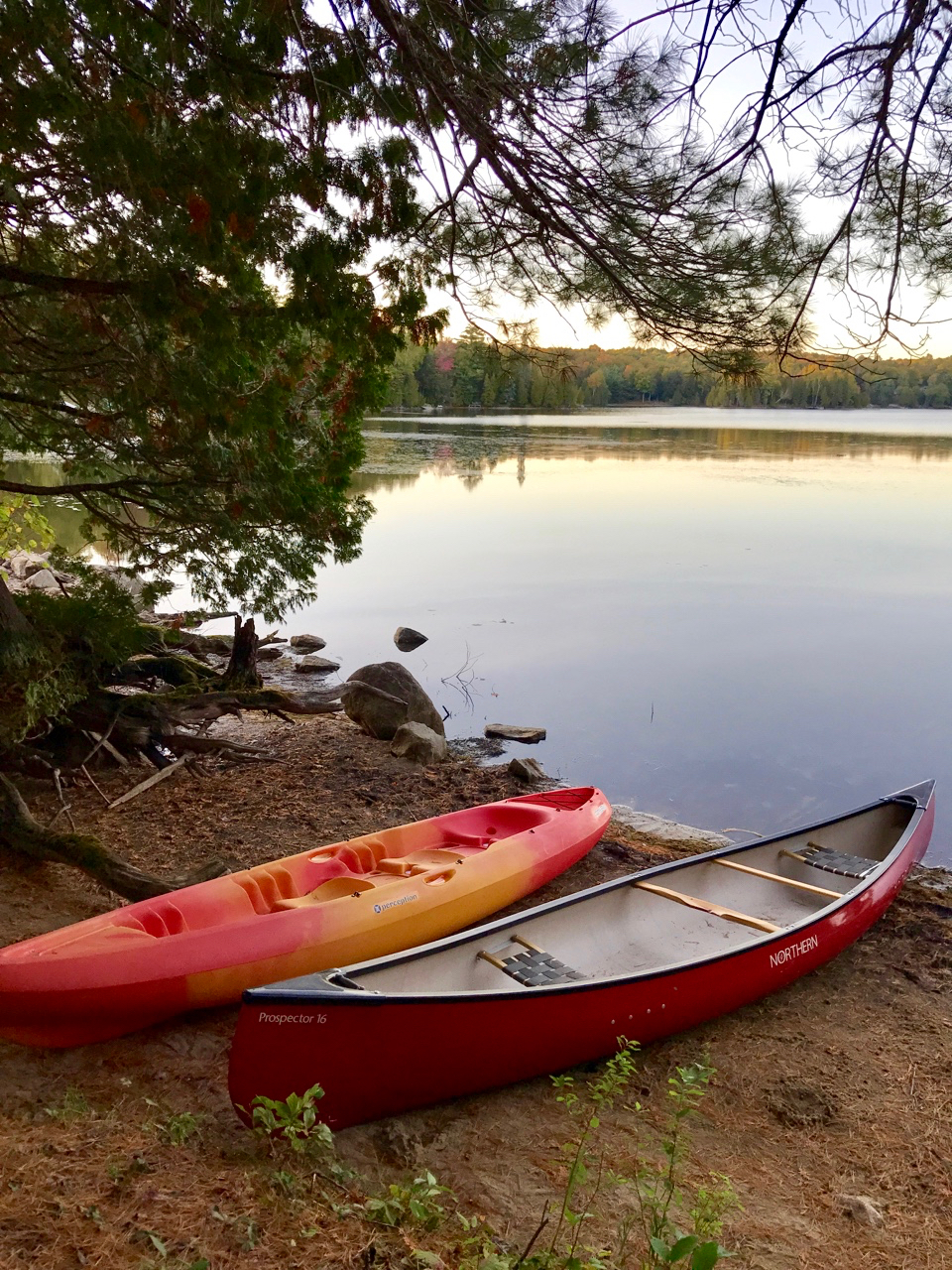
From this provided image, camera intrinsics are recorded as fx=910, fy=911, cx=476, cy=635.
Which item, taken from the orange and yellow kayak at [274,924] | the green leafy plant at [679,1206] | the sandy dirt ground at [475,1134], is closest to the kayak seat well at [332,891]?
the orange and yellow kayak at [274,924]

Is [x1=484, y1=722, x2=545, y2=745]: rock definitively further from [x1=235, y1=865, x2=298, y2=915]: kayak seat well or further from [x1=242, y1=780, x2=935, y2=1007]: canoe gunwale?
[x1=235, y1=865, x2=298, y2=915]: kayak seat well

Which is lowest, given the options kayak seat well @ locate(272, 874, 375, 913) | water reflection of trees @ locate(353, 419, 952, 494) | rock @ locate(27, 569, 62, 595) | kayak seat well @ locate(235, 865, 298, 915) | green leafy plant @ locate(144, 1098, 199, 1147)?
kayak seat well @ locate(272, 874, 375, 913)

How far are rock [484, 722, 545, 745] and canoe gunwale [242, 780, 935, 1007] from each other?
11.6ft

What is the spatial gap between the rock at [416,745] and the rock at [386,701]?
0.30 meters

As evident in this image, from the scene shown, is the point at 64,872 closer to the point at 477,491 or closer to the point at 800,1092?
the point at 800,1092

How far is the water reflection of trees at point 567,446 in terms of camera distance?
91.7 ft

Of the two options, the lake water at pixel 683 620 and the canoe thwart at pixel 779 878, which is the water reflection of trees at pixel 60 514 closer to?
the lake water at pixel 683 620

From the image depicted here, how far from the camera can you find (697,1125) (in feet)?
11.0

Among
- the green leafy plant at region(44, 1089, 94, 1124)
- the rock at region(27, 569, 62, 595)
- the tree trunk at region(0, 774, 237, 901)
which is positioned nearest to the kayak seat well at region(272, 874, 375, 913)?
the tree trunk at region(0, 774, 237, 901)

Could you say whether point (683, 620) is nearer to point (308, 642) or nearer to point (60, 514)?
point (308, 642)

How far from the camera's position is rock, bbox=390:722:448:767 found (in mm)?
7586

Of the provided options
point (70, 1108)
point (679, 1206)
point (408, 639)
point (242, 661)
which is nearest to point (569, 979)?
point (679, 1206)

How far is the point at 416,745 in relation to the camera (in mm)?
7609

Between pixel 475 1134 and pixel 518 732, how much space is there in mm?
5687
